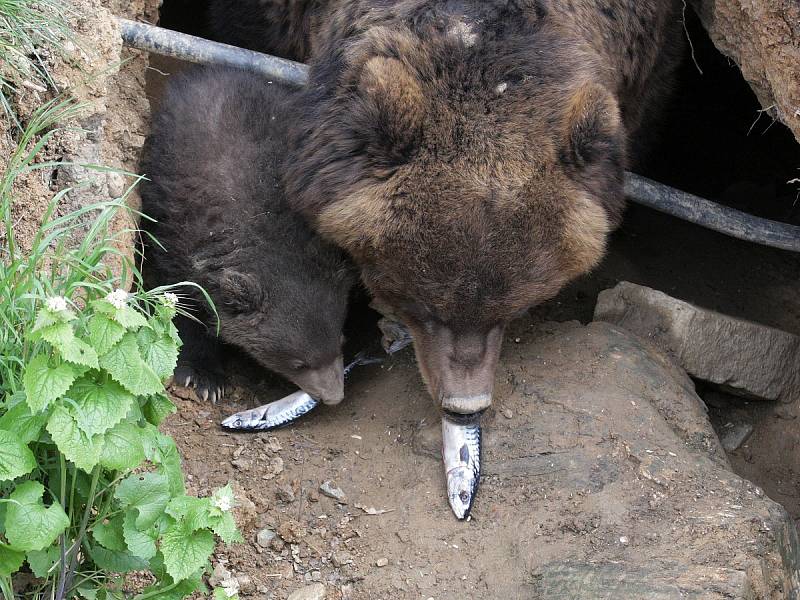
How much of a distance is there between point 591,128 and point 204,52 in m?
2.03

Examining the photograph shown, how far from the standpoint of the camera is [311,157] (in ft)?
13.8

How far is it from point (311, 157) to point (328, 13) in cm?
95

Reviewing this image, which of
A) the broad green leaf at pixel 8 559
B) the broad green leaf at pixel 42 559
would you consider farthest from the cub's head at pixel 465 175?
the broad green leaf at pixel 8 559

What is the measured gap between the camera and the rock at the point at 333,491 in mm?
4293

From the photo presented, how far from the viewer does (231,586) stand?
11.0ft

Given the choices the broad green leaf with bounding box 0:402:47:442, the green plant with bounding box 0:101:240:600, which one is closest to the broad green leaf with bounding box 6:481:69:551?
the green plant with bounding box 0:101:240:600

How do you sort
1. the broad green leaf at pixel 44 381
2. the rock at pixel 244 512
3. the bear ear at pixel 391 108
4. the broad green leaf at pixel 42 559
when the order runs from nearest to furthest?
the broad green leaf at pixel 44 381 < the broad green leaf at pixel 42 559 < the bear ear at pixel 391 108 < the rock at pixel 244 512

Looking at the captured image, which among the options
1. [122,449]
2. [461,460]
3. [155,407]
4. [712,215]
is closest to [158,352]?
[155,407]

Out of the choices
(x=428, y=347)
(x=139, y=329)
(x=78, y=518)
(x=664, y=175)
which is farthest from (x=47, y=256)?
(x=664, y=175)

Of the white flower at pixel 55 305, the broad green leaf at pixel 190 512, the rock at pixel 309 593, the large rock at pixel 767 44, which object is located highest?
the large rock at pixel 767 44

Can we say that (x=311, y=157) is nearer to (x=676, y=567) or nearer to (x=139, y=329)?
(x=139, y=329)

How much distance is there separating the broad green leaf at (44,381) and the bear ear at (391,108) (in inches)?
66.7

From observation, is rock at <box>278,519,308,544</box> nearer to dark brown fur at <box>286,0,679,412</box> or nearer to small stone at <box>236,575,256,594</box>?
small stone at <box>236,575,256,594</box>

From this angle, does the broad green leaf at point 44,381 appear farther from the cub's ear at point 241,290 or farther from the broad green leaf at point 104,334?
the cub's ear at point 241,290
